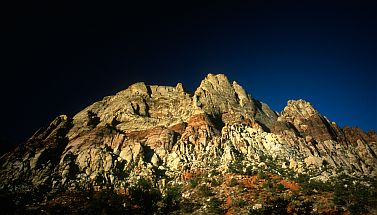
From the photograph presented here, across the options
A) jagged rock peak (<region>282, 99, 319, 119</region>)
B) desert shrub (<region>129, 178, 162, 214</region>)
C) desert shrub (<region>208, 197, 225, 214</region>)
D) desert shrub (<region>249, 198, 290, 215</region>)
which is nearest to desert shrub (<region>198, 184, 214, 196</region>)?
desert shrub (<region>208, 197, 225, 214</region>)

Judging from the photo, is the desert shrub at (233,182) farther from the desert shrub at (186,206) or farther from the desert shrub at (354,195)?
the desert shrub at (354,195)

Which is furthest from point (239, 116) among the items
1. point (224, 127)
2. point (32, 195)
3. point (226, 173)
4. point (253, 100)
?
point (32, 195)

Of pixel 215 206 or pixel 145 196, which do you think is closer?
pixel 215 206

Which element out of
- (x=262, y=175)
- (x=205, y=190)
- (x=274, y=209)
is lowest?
(x=274, y=209)

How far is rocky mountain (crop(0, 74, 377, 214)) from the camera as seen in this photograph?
45.5 meters

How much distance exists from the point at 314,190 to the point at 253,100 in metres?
48.5

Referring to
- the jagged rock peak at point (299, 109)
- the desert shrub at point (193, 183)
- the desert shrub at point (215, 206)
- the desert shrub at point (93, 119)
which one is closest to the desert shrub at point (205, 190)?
the desert shrub at point (193, 183)

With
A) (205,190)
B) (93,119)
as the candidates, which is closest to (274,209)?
(205,190)

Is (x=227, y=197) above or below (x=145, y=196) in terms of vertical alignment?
above

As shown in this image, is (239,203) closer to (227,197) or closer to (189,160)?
(227,197)

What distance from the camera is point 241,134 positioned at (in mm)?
66500

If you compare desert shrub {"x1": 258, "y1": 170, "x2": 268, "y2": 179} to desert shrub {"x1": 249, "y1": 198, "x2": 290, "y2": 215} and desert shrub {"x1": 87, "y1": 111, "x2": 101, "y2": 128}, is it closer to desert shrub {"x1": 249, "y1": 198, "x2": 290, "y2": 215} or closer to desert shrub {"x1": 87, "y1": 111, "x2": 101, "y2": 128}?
desert shrub {"x1": 249, "y1": 198, "x2": 290, "y2": 215}

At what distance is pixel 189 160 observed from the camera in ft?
199

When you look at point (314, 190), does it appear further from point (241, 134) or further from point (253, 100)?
point (253, 100)
